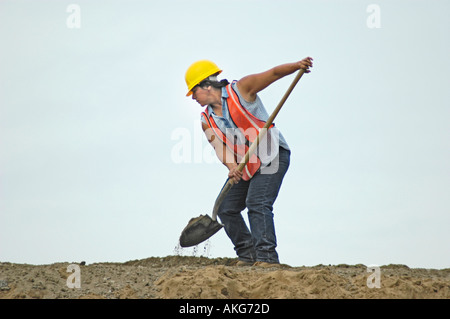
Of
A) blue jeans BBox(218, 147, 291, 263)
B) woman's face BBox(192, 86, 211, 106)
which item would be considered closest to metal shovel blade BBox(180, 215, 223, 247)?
blue jeans BBox(218, 147, 291, 263)

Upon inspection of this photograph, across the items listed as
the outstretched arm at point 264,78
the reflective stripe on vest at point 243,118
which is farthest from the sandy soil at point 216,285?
the outstretched arm at point 264,78

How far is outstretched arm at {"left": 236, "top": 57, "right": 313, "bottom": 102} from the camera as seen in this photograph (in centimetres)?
571

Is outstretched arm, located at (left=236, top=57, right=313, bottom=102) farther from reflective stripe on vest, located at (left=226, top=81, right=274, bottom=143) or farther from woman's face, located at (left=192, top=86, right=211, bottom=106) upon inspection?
woman's face, located at (left=192, top=86, right=211, bottom=106)

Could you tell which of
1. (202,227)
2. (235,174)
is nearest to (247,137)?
(235,174)

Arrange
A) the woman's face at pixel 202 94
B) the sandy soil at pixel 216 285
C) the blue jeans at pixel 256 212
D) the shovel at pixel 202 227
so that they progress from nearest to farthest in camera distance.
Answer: the sandy soil at pixel 216 285, the blue jeans at pixel 256 212, the woman's face at pixel 202 94, the shovel at pixel 202 227

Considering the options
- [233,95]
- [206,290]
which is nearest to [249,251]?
[233,95]

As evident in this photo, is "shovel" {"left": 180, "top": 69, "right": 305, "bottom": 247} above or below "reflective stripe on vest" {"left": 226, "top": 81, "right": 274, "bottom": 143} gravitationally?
below

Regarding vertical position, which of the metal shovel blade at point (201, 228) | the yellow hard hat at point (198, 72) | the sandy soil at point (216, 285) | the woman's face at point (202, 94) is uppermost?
the yellow hard hat at point (198, 72)

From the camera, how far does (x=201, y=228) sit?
21.5 feet

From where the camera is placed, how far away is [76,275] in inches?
207

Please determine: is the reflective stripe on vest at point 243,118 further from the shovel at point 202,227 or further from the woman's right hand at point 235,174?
the shovel at point 202,227

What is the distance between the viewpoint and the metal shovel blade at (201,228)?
6.57m
